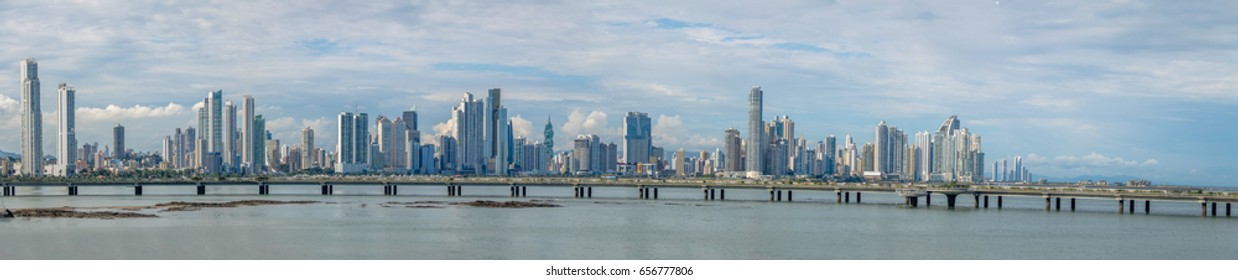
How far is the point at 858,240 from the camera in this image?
70562 millimetres

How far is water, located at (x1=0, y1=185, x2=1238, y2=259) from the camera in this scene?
60.0m

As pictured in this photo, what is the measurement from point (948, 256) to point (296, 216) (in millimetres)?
56447

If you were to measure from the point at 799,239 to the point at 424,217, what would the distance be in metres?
36.1

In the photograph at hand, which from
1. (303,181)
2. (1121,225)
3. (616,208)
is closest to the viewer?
(1121,225)

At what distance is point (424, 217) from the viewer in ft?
311

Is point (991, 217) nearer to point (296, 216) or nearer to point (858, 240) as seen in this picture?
point (858, 240)

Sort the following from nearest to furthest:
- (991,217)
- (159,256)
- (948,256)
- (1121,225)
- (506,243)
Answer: (159,256) → (948,256) → (506,243) → (1121,225) → (991,217)

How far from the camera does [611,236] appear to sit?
72438 millimetres

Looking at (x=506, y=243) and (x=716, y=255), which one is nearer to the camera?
(x=716, y=255)

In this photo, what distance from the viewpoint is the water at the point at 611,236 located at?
59969 mm

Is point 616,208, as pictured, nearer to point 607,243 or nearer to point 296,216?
point 296,216
